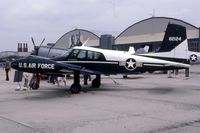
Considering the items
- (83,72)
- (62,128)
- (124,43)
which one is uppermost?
(124,43)

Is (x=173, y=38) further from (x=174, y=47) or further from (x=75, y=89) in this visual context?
(x=75, y=89)

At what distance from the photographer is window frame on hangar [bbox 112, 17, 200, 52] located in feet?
169

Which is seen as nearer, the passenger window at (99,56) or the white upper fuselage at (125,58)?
the white upper fuselage at (125,58)

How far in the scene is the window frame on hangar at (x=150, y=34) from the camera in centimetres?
5150

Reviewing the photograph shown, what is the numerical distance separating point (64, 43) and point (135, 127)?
7069 cm

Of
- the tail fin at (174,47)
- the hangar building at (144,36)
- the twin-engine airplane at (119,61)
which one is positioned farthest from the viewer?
the hangar building at (144,36)

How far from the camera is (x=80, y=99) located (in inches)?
554

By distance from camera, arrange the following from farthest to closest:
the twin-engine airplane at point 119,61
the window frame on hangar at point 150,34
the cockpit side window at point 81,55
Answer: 1. the window frame on hangar at point 150,34
2. the cockpit side window at point 81,55
3. the twin-engine airplane at point 119,61

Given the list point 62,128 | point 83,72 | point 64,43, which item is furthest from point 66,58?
point 64,43

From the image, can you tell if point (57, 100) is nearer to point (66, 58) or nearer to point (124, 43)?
point (66, 58)

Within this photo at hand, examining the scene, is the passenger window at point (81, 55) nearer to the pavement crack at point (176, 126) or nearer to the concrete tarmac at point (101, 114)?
the concrete tarmac at point (101, 114)

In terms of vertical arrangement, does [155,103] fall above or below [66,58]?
below

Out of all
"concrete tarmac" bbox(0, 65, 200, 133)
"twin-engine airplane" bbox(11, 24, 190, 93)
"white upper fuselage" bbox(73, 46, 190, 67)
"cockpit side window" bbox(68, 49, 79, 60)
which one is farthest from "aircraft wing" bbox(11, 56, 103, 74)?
"white upper fuselage" bbox(73, 46, 190, 67)

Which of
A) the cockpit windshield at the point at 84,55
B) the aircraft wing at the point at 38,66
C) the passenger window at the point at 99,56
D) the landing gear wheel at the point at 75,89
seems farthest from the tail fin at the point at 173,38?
the aircraft wing at the point at 38,66
